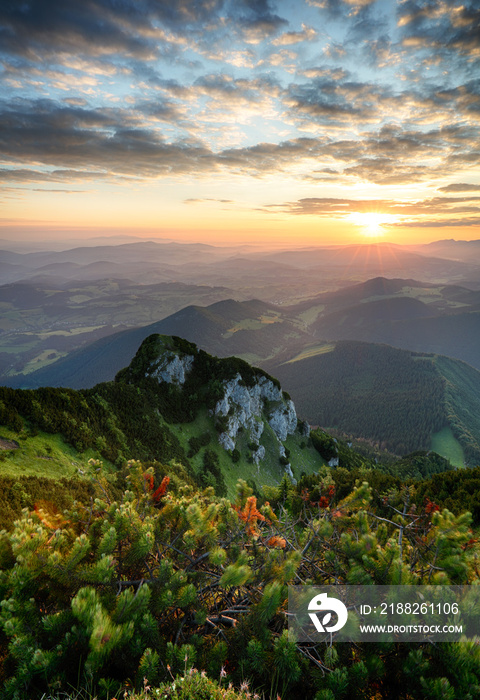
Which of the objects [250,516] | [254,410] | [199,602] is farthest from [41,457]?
[254,410]

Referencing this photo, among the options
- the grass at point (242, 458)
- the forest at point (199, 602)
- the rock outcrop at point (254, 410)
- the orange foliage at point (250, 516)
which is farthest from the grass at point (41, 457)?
the rock outcrop at point (254, 410)

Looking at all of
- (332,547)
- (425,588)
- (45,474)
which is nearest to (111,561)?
(332,547)

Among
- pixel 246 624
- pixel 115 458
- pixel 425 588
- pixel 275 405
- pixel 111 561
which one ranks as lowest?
pixel 275 405

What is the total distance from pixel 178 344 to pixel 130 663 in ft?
237

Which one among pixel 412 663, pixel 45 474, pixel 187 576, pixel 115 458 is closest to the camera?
pixel 412 663

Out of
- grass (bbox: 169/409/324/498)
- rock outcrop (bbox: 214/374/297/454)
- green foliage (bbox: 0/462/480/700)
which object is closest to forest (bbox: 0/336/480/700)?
green foliage (bbox: 0/462/480/700)

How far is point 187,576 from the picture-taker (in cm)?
653

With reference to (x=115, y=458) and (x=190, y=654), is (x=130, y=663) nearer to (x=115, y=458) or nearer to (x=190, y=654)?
(x=190, y=654)

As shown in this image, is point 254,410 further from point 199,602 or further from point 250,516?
point 199,602

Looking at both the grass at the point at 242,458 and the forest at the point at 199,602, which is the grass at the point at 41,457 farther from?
the grass at the point at 242,458

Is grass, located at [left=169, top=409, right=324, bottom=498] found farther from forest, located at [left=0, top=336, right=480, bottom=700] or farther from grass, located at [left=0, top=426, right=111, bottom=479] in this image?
forest, located at [left=0, top=336, right=480, bottom=700]

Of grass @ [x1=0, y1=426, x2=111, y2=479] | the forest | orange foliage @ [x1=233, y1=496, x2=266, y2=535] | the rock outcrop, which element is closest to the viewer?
the forest

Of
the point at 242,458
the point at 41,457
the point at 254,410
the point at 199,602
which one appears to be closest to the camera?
the point at 199,602

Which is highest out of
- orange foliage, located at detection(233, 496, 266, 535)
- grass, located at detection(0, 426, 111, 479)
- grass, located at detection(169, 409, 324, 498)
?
orange foliage, located at detection(233, 496, 266, 535)
